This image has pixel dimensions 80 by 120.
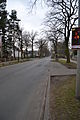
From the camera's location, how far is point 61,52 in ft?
369

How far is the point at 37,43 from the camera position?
101250 mm

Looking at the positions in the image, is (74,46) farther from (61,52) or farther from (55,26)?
A: (61,52)

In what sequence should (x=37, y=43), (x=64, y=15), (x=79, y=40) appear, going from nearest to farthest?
1. (x=79, y=40)
2. (x=64, y=15)
3. (x=37, y=43)

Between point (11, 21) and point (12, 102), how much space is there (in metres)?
56.5

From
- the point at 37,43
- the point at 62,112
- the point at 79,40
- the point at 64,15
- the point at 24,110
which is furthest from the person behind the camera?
the point at 37,43

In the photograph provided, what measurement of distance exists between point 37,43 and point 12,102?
94.6m

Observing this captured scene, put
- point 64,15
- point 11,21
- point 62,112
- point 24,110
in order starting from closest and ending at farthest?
point 62,112 < point 24,110 < point 64,15 < point 11,21

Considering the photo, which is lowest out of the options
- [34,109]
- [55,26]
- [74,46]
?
[34,109]

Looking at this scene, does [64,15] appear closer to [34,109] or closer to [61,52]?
[34,109]

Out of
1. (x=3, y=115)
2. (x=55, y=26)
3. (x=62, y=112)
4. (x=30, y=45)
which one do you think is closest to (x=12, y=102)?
(x=3, y=115)

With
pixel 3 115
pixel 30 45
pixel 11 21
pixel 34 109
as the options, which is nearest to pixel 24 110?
pixel 34 109

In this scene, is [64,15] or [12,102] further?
[64,15]

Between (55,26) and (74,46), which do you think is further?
(55,26)

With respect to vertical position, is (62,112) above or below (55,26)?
below
